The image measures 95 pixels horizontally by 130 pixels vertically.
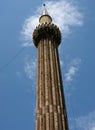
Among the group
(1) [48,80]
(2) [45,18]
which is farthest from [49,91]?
(2) [45,18]

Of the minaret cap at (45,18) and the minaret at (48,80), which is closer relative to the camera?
the minaret at (48,80)

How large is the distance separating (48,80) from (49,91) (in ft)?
3.97

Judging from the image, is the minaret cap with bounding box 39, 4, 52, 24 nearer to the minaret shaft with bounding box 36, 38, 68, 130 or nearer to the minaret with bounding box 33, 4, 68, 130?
the minaret with bounding box 33, 4, 68, 130

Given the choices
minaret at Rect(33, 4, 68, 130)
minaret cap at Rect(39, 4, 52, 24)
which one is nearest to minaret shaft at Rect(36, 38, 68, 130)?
minaret at Rect(33, 4, 68, 130)

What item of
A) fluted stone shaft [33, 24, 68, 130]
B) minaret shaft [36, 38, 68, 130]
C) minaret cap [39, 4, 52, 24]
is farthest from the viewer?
minaret cap [39, 4, 52, 24]

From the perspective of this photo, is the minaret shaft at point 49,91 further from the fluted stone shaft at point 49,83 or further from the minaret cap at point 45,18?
the minaret cap at point 45,18

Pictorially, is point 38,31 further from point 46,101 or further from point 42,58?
point 46,101

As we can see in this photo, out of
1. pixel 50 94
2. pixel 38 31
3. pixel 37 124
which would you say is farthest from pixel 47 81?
pixel 38 31

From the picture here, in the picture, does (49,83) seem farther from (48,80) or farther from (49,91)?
(49,91)

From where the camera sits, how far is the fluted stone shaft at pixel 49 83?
24.0m

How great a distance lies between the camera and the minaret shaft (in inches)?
939

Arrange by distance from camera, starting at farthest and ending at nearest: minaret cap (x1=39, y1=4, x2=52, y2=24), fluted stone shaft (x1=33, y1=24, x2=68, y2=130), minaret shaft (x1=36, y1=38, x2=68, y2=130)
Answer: minaret cap (x1=39, y1=4, x2=52, y2=24) → fluted stone shaft (x1=33, y1=24, x2=68, y2=130) → minaret shaft (x1=36, y1=38, x2=68, y2=130)

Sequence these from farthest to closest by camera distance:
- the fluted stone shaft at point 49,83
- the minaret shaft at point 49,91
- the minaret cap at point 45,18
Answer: the minaret cap at point 45,18 < the fluted stone shaft at point 49,83 < the minaret shaft at point 49,91

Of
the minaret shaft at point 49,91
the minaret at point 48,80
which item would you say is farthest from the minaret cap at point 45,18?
the minaret shaft at point 49,91
